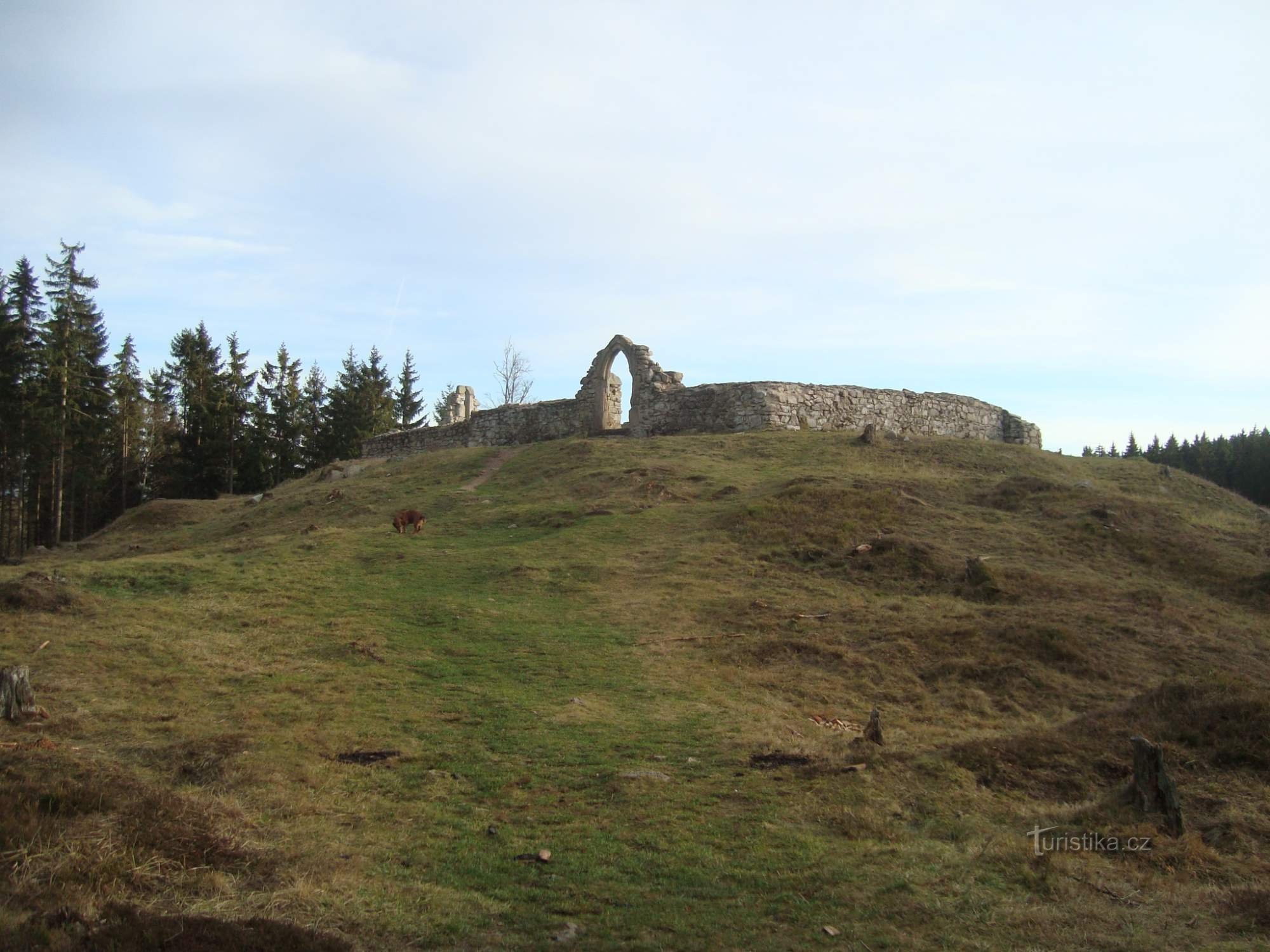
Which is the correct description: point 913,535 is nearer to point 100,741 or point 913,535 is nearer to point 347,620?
point 347,620

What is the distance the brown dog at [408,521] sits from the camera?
22763 mm

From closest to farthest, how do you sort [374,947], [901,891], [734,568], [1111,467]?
[374,947] < [901,891] < [734,568] < [1111,467]

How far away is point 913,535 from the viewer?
2016 centimetres

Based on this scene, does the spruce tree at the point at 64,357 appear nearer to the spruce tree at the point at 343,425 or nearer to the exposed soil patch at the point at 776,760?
the spruce tree at the point at 343,425

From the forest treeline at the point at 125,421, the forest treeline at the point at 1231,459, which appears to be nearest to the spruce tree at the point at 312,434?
the forest treeline at the point at 125,421

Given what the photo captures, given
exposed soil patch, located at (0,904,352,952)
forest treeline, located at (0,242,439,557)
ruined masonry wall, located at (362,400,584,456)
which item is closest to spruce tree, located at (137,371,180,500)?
forest treeline, located at (0,242,439,557)

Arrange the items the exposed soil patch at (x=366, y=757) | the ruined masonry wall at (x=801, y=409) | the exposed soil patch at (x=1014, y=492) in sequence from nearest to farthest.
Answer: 1. the exposed soil patch at (x=366, y=757)
2. the exposed soil patch at (x=1014, y=492)
3. the ruined masonry wall at (x=801, y=409)

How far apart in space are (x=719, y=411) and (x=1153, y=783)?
2478cm

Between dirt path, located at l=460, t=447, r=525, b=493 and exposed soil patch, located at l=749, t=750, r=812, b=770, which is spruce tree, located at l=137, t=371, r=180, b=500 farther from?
exposed soil patch, located at l=749, t=750, r=812, b=770

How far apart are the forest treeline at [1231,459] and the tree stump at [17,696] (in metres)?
39.4

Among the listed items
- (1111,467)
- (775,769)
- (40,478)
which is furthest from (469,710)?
(40,478)

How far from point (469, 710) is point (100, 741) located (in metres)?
3.88

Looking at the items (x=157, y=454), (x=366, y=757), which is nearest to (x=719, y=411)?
(x=366, y=757)

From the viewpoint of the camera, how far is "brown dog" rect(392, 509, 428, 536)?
74.7 feet
